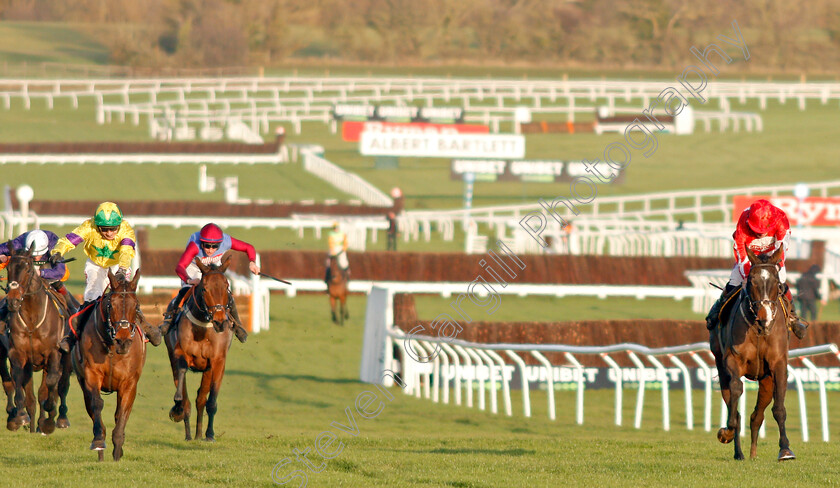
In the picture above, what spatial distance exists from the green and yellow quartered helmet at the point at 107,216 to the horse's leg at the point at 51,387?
4.20 feet

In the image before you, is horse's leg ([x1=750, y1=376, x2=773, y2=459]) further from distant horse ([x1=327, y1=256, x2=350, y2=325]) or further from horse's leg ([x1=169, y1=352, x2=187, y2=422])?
distant horse ([x1=327, y1=256, x2=350, y2=325])

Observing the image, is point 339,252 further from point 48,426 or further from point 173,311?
point 48,426

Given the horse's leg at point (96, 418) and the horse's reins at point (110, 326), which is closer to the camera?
the horse's reins at point (110, 326)

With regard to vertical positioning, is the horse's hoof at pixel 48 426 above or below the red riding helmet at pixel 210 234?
below

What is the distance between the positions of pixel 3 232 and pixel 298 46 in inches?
1823

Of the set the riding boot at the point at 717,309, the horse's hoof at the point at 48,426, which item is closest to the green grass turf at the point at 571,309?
the horse's hoof at the point at 48,426

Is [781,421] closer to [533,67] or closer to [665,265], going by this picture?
[665,265]

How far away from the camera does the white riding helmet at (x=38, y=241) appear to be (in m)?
9.20

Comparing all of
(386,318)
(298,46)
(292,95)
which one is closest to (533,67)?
(298,46)

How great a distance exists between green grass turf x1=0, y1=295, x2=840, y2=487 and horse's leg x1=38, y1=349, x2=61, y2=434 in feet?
0.40

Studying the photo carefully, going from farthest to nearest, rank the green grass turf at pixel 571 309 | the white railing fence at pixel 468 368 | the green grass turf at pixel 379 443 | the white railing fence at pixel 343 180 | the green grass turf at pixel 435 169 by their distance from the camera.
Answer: the green grass turf at pixel 435 169 < the white railing fence at pixel 343 180 < the green grass turf at pixel 571 309 < the white railing fence at pixel 468 368 < the green grass turf at pixel 379 443

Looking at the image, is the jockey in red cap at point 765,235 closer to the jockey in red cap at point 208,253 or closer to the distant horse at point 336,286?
the jockey in red cap at point 208,253

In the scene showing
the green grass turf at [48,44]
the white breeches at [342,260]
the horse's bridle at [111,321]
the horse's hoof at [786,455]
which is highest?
the green grass turf at [48,44]

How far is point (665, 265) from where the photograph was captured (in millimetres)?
21297
